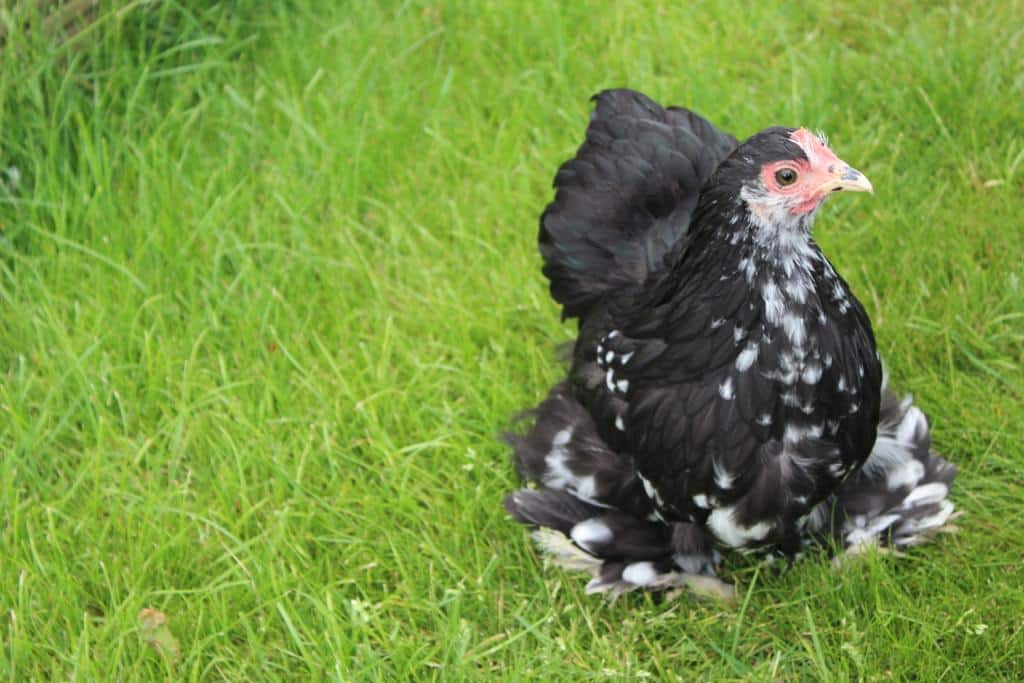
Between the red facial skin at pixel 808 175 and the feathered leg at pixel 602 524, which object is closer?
the red facial skin at pixel 808 175

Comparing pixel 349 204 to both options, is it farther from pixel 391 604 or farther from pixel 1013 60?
pixel 1013 60

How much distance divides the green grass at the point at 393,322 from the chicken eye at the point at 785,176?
104 cm

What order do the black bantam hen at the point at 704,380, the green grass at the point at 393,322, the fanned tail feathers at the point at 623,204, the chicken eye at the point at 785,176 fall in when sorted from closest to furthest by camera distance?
the chicken eye at the point at 785,176
the black bantam hen at the point at 704,380
the green grass at the point at 393,322
the fanned tail feathers at the point at 623,204

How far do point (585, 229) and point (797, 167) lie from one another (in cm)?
89

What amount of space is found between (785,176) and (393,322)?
164 centimetres

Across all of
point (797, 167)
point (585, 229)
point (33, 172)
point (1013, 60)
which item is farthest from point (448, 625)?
point (1013, 60)

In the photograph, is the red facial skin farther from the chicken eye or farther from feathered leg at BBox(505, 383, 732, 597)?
feathered leg at BBox(505, 383, 732, 597)

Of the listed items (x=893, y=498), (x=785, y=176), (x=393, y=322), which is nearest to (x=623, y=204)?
(x=785, y=176)

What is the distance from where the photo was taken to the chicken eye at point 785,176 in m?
2.47

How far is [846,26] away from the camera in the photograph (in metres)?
4.56

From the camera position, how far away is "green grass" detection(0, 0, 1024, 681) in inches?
117

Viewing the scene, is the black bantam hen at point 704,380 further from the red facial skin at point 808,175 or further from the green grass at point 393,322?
the green grass at point 393,322

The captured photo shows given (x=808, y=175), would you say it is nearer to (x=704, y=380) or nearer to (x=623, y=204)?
(x=704, y=380)

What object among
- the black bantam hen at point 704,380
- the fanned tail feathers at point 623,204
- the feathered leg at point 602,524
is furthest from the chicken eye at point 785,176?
the feathered leg at point 602,524
